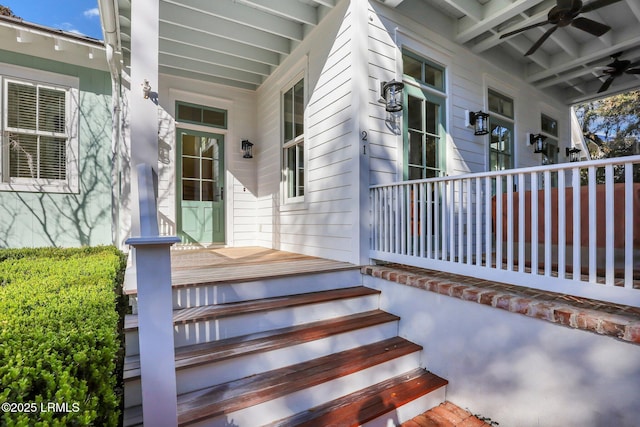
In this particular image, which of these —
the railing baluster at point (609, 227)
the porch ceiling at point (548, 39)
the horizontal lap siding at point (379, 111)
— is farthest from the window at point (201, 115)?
the railing baluster at point (609, 227)

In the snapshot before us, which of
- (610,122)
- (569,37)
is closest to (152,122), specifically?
(569,37)

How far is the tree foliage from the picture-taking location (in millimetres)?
11050

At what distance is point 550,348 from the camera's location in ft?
5.76

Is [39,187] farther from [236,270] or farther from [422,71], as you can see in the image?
[422,71]

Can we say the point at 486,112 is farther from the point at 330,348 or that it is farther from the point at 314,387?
the point at 314,387

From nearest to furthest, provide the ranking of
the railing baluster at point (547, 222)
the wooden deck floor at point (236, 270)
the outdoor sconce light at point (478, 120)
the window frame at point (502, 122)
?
1. the railing baluster at point (547, 222)
2. the wooden deck floor at point (236, 270)
3. the outdoor sconce light at point (478, 120)
4. the window frame at point (502, 122)

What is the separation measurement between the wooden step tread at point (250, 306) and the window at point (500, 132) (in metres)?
3.60

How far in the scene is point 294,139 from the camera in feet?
14.9

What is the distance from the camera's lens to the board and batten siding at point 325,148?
333cm

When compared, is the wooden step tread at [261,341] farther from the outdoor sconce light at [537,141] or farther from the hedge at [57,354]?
the outdoor sconce light at [537,141]

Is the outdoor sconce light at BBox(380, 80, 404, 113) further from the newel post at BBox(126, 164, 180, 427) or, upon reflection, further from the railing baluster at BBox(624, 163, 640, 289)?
the newel post at BBox(126, 164, 180, 427)

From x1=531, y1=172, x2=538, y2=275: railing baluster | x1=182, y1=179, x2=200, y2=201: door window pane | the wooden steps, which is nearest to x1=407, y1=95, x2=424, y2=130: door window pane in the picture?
x1=531, y1=172, x2=538, y2=275: railing baluster

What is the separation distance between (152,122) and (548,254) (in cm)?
300

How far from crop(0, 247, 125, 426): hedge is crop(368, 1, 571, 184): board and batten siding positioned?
2603mm
